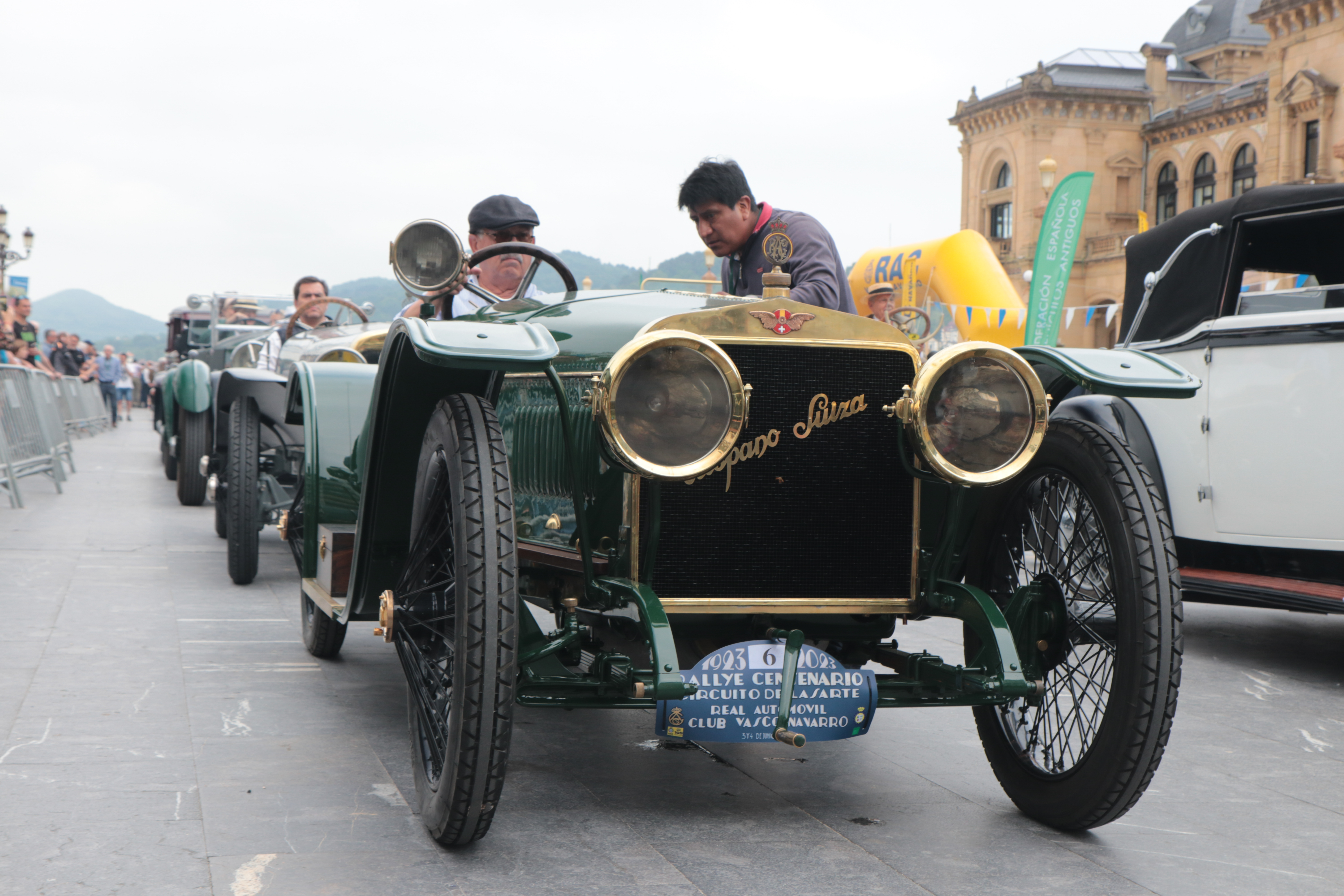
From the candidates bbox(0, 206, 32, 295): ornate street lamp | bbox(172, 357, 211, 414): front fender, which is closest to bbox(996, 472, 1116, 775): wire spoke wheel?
bbox(172, 357, 211, 414): front fender

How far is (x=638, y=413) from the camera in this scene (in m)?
2.75

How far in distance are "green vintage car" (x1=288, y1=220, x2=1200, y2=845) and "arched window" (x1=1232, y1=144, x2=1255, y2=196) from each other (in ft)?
149

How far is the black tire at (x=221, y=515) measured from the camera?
773 cm

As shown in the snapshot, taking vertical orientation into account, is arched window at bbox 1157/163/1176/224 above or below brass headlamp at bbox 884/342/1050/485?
above

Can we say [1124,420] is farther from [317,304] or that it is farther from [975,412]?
[317,304]

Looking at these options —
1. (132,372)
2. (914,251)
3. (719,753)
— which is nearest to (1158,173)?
(914,251)

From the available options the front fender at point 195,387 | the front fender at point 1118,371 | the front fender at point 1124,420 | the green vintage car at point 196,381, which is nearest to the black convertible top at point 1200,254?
the front fender at point 1124,420

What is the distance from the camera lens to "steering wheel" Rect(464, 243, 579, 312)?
3.97 m

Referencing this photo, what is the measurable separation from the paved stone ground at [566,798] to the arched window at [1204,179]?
45.6 metres

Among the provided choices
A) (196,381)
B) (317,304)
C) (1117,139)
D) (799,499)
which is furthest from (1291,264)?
(1117,139)

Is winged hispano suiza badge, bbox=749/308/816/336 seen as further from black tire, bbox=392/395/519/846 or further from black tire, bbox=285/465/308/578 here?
black tire, bbox=285/465/308/578

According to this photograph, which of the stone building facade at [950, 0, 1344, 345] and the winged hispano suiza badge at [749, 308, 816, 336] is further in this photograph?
the stone building facade at [950, 0, 1344, 345]

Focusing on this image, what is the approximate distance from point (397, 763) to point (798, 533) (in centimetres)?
133

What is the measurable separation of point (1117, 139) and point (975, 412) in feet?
167
